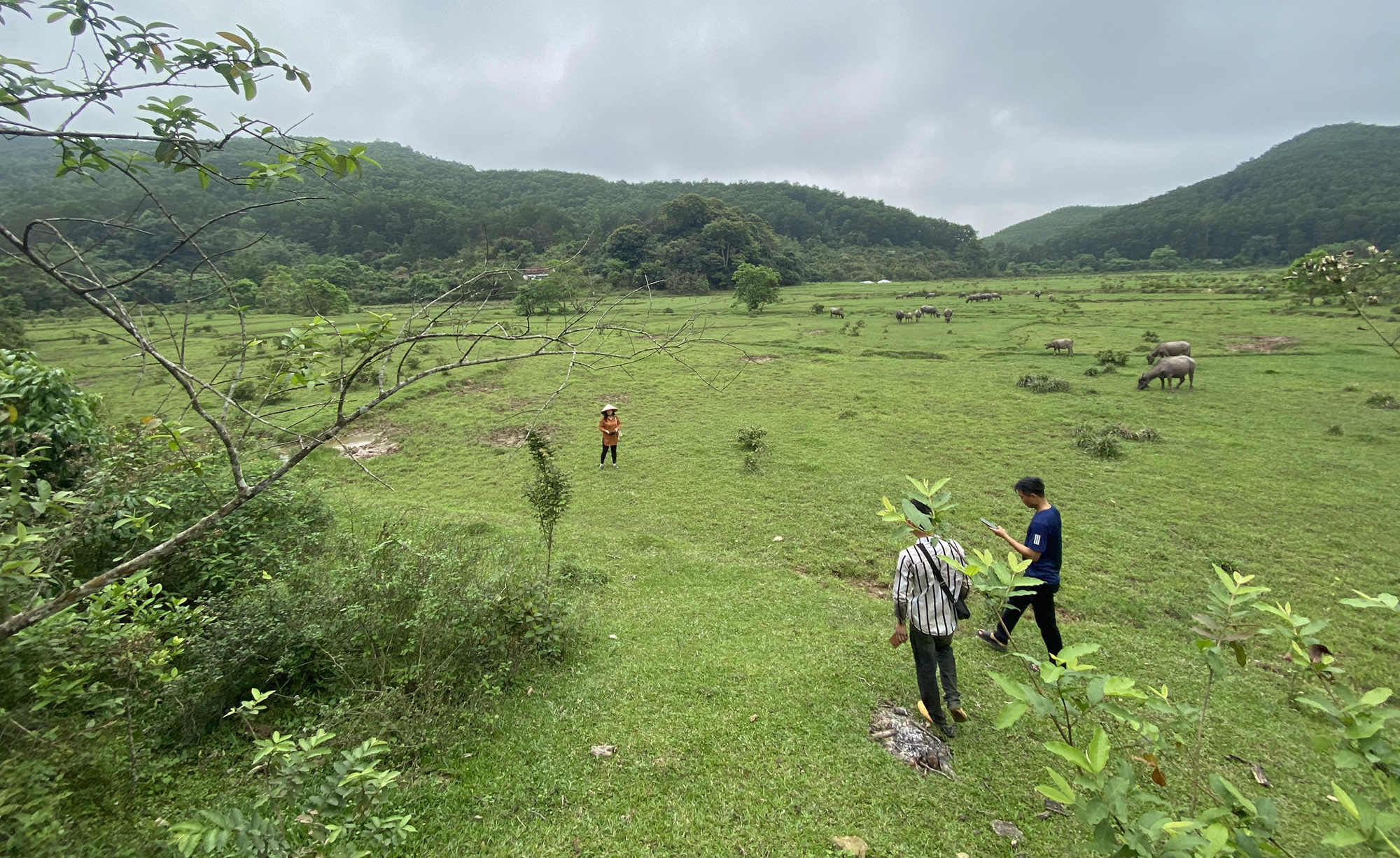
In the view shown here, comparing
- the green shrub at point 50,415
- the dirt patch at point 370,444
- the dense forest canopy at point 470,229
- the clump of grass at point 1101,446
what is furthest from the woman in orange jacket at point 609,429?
the clump of grass at point 1101,446

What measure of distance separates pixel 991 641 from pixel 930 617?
2.03 meters

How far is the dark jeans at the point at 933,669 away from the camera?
15.0ft

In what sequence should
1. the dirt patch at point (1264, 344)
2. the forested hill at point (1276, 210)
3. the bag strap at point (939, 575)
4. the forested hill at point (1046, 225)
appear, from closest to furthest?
the bag strap at point (939, 575)
the dirt patch at point (1264, 344)
the forested hill at point (1276, 210)
the forested hill at point (1046, 225)

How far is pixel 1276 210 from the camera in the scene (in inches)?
3600

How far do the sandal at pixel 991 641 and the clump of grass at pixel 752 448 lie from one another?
6301 millimetres

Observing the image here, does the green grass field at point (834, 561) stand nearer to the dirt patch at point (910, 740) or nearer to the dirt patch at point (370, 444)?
the dirt patch at point (910, 740)

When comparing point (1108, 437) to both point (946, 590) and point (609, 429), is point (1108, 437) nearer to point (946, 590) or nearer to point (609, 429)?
point (946, 590)

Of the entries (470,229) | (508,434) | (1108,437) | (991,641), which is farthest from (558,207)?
(991,641)

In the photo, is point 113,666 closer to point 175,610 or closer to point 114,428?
point 175,610

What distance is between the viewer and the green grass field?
12.5 feet

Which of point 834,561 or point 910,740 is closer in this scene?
point 910,740

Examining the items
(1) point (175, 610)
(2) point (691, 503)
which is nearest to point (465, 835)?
(1) point (175, 610)

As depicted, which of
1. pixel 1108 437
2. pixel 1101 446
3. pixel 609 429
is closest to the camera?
pixel 1101 446

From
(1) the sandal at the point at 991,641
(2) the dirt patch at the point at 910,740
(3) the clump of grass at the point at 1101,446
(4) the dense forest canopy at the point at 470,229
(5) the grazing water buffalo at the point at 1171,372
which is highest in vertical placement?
(4) the dense forest canopy at the point at 470,229
